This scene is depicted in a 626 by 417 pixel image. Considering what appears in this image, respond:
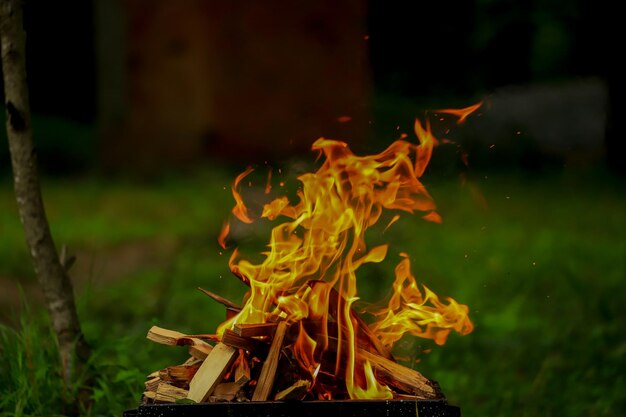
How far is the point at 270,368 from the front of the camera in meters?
3.01

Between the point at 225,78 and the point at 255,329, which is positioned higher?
the point at 255,329

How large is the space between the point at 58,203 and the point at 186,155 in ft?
6.79

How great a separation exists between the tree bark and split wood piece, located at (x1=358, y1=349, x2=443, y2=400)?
55.2 inches

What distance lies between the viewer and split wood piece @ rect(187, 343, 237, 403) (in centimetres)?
301

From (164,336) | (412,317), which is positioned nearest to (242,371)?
(164,336)

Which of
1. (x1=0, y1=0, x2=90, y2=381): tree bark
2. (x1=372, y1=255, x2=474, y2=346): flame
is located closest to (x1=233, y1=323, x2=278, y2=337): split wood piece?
(x1=372, y1=255, x2=474, y2=346): flame

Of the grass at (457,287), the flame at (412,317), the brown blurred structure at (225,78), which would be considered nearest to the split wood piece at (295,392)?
the flame at (412,317)

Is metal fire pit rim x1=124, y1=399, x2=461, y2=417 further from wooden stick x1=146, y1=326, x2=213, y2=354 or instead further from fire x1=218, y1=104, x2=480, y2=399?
wooden stick x1=146, y1=326, x2=213, y2=354

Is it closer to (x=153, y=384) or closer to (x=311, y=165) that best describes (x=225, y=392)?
(x=153, y=384)

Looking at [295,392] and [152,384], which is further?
[152,384]

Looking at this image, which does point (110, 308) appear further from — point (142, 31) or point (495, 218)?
point (142, 31)

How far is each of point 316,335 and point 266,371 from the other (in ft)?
0.77

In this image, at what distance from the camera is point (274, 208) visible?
3432 mm

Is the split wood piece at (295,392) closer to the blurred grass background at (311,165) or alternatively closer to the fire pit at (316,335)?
the fire pit at (316,335)
